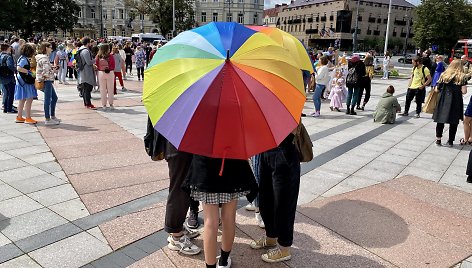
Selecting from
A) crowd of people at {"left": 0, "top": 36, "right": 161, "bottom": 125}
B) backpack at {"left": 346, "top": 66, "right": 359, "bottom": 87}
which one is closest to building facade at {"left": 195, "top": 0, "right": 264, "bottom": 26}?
backpack at {"left": 346, "top": 66, "right": 359, "bottom": 87}

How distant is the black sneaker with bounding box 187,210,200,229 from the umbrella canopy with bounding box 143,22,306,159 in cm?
184

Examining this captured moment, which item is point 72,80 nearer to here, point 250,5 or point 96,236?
point 96,236

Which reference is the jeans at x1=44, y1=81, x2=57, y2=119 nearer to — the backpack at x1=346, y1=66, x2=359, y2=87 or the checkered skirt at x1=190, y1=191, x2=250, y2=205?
the checkered skirt at x1=190, y1=191, x2=250, y2=205

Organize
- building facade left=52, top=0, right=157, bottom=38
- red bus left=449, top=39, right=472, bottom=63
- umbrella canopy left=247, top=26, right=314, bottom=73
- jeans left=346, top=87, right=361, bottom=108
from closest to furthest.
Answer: umbrella canopy left=247, top=26, right=314, bottom=73 < jeans left=346, top=87, right=361, bottom=108 < red bus left=449, top=39, right=472, bottom=63 < building facade left=52, top=0, right=157, bottom=38

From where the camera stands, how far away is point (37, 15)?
158 ft

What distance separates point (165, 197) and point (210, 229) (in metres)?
2.12

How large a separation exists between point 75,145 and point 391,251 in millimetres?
5709

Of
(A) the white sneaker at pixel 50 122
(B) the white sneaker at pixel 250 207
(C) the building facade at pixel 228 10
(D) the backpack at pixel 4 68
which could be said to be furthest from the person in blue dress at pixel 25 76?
(C) the building facade at pixel 228 10

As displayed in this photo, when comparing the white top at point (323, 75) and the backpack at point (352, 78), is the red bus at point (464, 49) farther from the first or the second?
the white top at point (323, 75)

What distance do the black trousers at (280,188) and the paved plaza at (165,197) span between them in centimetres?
35

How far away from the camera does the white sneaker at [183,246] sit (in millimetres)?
3420

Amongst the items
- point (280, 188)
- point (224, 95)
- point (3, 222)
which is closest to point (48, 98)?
point (3, 222)

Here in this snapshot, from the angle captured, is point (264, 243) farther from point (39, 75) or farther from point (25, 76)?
point (25, 76)

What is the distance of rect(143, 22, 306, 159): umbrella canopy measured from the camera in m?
2.19
